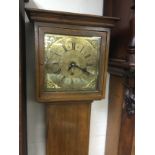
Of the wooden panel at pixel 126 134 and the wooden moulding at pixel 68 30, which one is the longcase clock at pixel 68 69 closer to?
the wooden moulding at pixel 68 30

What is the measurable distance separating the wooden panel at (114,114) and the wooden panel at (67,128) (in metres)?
0.23

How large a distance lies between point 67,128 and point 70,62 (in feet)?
1.29

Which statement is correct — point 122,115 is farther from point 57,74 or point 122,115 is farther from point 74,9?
point 74,9

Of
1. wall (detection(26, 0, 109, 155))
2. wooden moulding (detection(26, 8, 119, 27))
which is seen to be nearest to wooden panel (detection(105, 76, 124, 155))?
wall (detection(26, 0, 109, 155))

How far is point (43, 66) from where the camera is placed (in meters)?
0.89

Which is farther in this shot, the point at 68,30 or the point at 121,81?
the point at 121,81

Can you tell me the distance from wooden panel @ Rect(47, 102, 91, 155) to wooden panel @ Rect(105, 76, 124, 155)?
225mm

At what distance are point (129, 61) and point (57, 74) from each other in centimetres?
38

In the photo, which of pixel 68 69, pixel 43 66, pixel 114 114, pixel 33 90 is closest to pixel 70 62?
pixel 68 69

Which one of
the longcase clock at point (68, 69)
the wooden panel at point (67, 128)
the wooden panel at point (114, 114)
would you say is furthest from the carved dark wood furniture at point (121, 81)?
the wooden panel at point (67, 128)

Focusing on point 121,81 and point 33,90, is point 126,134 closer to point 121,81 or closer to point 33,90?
point 121,81

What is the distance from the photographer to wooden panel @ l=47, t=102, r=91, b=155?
1.01 m

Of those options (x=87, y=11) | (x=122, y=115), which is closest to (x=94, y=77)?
(x=122, y=115)

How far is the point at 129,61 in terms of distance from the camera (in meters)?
0.88
